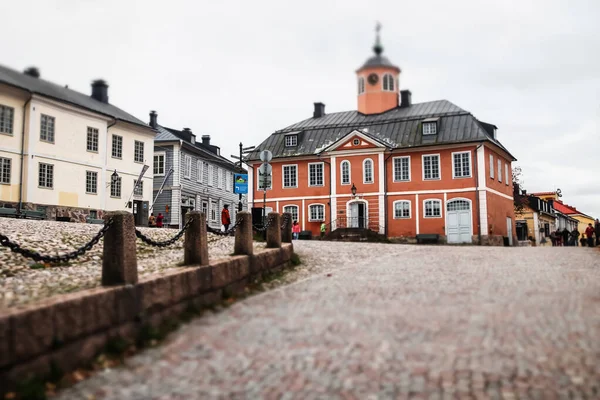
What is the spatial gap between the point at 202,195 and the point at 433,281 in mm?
40033

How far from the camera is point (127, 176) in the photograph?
37.4 metres

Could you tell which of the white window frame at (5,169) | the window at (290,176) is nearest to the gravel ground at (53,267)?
the white window frame at (5,169)

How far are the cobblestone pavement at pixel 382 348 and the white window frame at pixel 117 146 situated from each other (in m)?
30.2

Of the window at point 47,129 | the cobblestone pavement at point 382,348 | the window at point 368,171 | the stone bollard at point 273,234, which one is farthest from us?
the window at point 368,171

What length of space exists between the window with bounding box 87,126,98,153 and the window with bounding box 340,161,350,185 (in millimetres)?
15381

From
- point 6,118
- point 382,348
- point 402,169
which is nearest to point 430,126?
point 402,169

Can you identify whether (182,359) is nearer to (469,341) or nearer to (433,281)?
(469,341)

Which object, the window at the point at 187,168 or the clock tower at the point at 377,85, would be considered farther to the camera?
the window at the point at 187,168

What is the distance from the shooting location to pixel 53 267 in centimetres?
902

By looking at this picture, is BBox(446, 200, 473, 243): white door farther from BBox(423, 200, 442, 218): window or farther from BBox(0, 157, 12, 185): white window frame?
BBox(0, 157, 12, 185): white window frame

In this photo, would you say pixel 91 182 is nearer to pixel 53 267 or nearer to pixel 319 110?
pixel 319 110

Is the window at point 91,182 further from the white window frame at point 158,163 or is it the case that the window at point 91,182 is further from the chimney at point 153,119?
the chimney at point 153,119

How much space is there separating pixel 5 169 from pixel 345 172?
63.4ft

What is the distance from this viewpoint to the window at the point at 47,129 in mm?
30891
